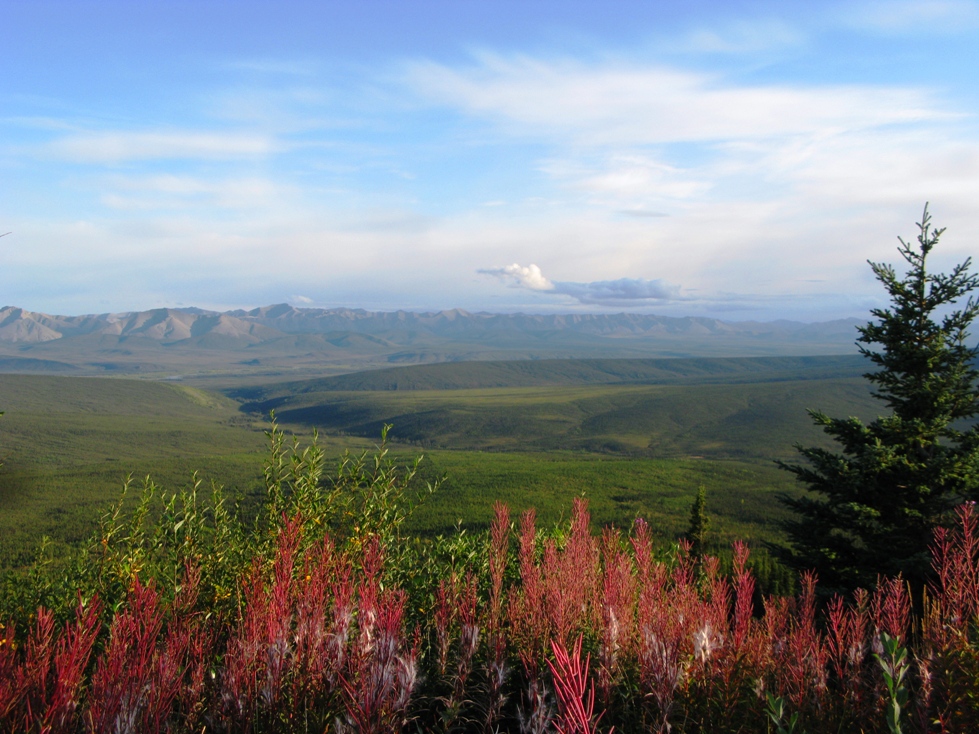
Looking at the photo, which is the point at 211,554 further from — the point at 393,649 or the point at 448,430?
the point at 448,430

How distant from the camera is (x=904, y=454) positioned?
509 inches

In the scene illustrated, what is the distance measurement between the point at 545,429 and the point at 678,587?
170 metres

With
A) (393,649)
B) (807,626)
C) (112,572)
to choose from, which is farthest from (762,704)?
(112,572)

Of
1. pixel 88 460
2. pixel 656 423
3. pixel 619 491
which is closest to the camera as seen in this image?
pixel 619 491

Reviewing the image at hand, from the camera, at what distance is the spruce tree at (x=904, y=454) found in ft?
40.8

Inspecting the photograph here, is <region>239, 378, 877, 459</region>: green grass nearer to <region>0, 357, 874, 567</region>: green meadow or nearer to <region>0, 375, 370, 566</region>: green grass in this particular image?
<region>0, 357, 874, 567</region>: green meadow

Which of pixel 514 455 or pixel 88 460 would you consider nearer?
pixel 88 460

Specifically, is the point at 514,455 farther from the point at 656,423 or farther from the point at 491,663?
the point at 491,663

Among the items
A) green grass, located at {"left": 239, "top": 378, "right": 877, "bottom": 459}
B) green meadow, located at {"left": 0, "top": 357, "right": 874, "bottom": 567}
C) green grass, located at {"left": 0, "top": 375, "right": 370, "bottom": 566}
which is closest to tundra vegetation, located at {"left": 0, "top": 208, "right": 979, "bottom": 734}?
green meadow, located at {"left": 0, "top": 357, "right": 874, "bottom": 567}

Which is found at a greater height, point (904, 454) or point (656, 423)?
point (904, 454)

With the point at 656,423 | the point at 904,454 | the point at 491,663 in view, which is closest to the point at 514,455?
the point at 656,423

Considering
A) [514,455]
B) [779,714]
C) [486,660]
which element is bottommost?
[514,455]

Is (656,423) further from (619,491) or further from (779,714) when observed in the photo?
(779,714)

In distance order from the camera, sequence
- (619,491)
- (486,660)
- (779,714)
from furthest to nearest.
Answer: (619,491) < (486,660) < (779,714)
